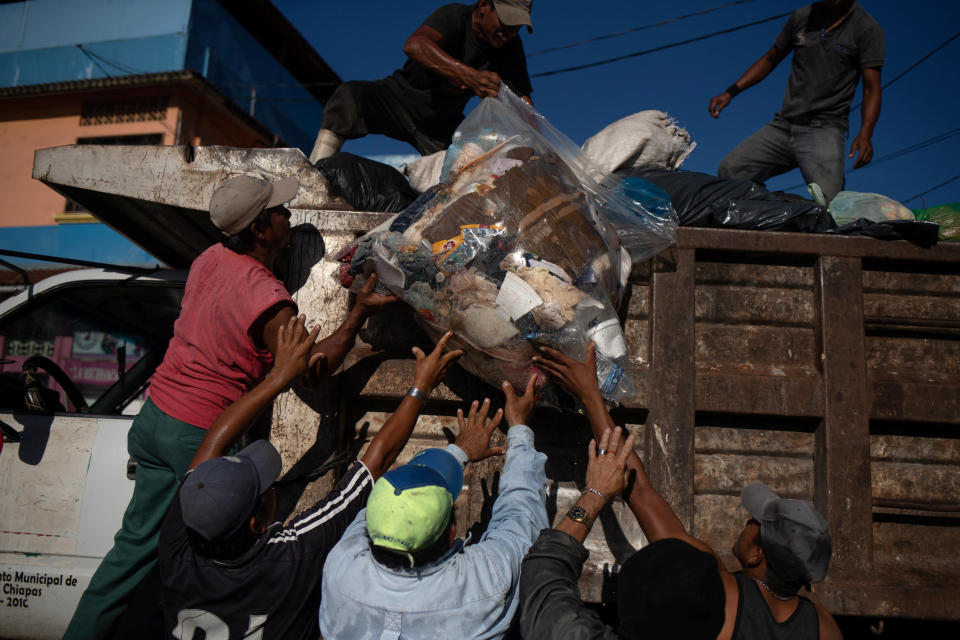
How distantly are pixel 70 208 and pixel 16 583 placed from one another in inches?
422

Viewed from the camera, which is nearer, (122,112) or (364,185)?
(364,185)

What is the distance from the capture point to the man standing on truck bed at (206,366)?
1.86 meters

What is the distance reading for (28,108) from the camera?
1118 cm

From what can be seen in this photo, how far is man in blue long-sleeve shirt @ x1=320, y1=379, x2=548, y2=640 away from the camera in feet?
4.13

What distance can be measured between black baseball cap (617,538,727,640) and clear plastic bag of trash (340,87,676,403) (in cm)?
58

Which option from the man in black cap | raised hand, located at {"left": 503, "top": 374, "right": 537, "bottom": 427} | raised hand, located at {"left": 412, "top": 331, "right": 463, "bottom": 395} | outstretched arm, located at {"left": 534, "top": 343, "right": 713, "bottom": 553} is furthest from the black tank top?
raised hand, located at {"left": 412, "top": 331, "right": 463, "bottom": 395}

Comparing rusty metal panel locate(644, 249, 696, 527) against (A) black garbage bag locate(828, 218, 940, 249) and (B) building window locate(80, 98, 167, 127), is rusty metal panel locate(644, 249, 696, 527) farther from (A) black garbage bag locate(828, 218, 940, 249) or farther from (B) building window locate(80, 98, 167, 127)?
(B) building window locate(80, 98, 167, 127)

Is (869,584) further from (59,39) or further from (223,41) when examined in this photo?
(59,39)

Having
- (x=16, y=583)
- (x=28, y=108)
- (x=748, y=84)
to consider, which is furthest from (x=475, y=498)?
(x=28, y=108)

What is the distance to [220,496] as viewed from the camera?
4.74ft

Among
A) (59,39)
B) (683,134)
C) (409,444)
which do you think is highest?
(59,39)

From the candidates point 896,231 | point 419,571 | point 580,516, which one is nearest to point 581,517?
point 580,516

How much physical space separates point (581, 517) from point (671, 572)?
325mm

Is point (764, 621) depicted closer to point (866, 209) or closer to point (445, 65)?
point (866, 209)
